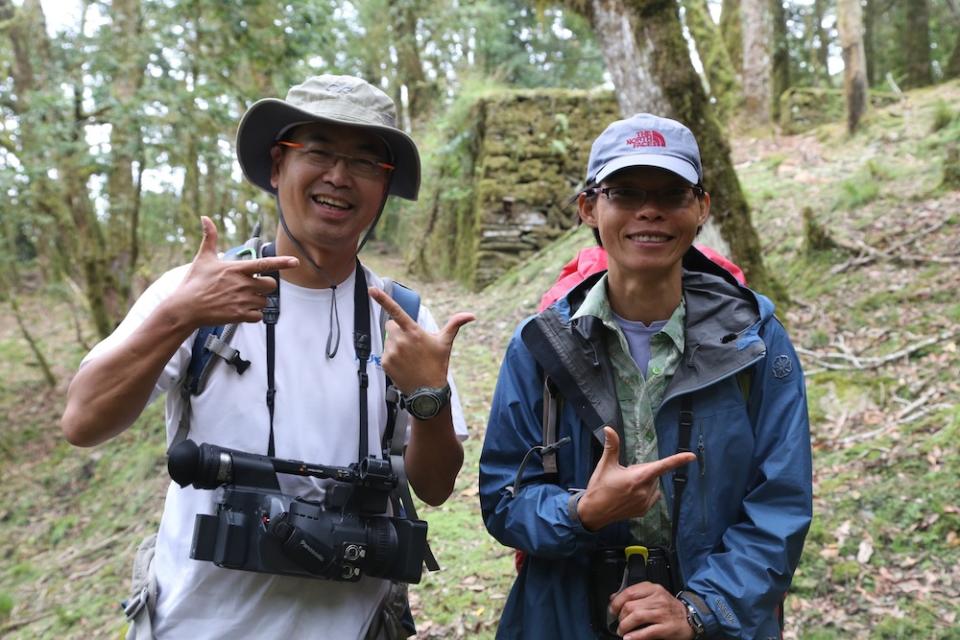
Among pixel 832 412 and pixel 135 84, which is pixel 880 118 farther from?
pixel 135 84

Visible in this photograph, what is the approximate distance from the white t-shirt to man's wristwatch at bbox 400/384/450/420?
0.20 metres

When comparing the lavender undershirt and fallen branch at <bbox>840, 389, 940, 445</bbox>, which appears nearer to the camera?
the lavender undershirt

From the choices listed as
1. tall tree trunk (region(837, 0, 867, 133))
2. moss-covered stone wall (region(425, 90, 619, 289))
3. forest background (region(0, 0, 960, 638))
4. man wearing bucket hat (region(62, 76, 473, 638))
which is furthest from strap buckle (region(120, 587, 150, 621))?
tall tree trunk (region(837, 0, 867, 133))

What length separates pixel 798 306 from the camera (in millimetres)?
6668

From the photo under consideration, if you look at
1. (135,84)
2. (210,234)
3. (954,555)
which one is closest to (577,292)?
(210,234)

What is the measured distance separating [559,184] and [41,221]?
7.56m

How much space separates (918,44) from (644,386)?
47.2 ft

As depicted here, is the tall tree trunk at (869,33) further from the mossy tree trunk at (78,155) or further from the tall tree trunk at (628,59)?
the mossy tree trunk at (78,155)

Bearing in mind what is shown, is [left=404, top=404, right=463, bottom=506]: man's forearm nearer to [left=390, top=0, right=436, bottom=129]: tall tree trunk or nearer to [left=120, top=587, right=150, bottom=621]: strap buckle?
[left=120, top=587, right=150, bottom=621]: strap buckle

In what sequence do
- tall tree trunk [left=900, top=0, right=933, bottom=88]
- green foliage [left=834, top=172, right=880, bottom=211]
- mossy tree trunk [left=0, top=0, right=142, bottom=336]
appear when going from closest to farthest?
green foliage [left=834, top=172, right=880, bottom=211]
mossy tree trunk [left=0, top=0, right=142, bottom=336]
tall tree trunk [left=900, top=0, right=933, bottom=88]

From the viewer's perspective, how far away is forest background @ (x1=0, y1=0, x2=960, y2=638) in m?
4.31

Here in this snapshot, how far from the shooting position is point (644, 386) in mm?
2111

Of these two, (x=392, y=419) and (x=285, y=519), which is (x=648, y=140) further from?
(x=285, y=519)

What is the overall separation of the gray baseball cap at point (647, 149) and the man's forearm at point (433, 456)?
0.81 m
